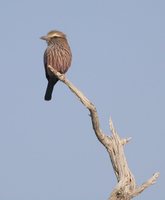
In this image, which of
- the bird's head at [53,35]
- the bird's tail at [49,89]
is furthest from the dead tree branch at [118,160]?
the bird's tail at [49,89]

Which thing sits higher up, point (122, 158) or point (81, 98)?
point (81, 98)

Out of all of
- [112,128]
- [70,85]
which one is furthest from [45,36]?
[112,128]

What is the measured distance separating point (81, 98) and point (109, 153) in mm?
1137

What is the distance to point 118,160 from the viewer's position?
36.9 feet

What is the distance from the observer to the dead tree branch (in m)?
10.9

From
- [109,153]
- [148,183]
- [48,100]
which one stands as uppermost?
[48,100]

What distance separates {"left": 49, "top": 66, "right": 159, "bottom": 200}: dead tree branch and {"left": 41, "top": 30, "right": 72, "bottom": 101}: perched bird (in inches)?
76.4

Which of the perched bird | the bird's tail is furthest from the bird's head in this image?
the bird's tail

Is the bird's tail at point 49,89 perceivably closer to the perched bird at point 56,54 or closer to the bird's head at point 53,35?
the perched bird at point 56,54

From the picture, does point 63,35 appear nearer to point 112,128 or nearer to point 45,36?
point 45,36

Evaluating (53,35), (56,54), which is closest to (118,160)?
(56,54)

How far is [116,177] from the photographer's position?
Result: 37.3 ft

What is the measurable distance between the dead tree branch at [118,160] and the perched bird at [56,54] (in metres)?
1.94

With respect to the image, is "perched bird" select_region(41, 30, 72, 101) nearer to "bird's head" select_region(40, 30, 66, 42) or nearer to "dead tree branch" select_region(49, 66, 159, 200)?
"bird's head" select_region(40, 30, 66, 42)
